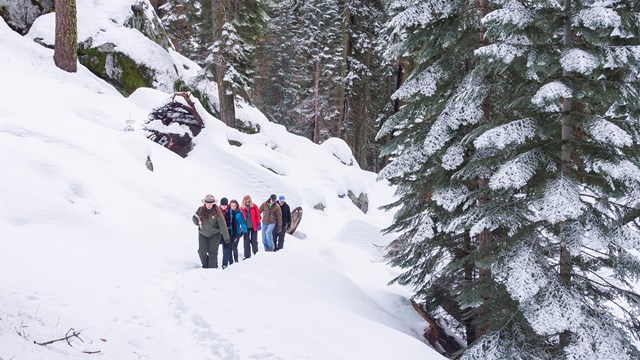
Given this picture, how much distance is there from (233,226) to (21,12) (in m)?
14.3

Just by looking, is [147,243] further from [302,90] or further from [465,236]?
[302,90]

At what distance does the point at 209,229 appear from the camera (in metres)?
10.3

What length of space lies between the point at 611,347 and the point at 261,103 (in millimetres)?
35900

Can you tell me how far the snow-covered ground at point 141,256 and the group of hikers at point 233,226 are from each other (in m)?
0.68

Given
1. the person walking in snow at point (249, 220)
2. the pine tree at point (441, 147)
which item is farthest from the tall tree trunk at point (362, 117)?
the pine tree at point (441, 147)

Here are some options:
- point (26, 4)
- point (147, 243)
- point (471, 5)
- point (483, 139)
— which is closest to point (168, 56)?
point (26, 4)

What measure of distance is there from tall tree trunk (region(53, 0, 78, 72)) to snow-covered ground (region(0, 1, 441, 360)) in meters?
0.44

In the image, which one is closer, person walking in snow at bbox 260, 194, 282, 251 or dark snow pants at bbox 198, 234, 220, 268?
dark snow pants at bbox 198, 234, 220, 268

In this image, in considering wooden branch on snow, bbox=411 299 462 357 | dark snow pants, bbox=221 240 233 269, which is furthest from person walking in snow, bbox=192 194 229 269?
wooden branch on snow, bbox=411 299 462 357

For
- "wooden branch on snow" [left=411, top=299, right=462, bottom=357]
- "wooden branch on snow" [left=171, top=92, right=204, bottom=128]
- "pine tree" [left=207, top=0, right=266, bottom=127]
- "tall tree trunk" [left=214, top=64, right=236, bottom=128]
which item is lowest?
"wooden branch on snow" [left=411, top=299, right=462, bottom=357]

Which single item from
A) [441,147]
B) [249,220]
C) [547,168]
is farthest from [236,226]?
→ [547,168]

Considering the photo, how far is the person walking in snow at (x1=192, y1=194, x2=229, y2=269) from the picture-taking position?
33.8 ft

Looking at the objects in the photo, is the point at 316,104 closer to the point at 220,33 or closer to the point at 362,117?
the point at 362,117

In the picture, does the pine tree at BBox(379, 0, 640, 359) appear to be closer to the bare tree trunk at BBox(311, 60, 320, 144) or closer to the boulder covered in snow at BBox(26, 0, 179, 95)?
the boulder covered in snow at BBox(26, 0, 179, 95)
